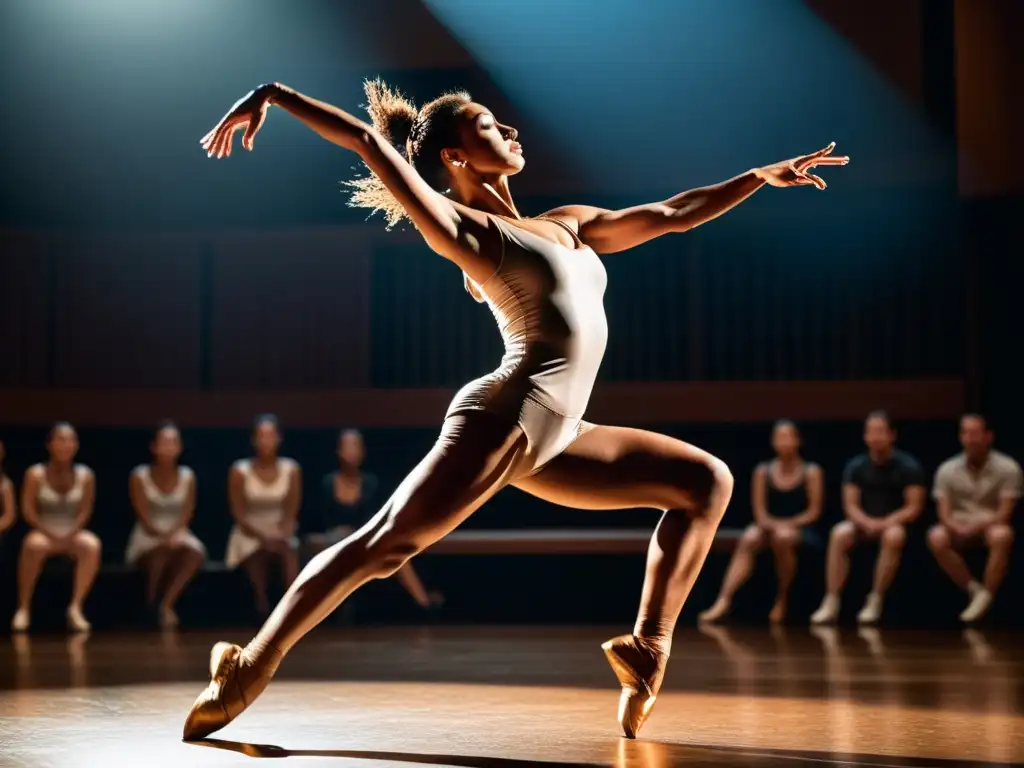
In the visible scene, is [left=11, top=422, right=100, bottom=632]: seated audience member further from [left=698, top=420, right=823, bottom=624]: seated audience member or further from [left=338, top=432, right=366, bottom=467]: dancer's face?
[left=698, top=420, right=823, bottom=624]: seated audience member

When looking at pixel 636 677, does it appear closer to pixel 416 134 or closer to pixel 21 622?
pixel 416 134

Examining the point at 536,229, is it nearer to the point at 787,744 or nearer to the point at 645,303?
the point at 787,744

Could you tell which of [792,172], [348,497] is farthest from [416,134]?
[348,497]

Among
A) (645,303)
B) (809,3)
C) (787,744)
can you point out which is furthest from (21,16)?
(787,744)

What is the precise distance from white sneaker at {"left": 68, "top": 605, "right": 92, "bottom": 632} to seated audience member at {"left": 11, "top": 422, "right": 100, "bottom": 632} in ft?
0.40

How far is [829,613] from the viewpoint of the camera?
564cm

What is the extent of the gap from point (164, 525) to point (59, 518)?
49 centimetres

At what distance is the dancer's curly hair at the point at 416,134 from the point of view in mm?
2400

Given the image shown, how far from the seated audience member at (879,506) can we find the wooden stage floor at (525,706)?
121cm

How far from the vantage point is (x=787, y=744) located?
7.33 ft

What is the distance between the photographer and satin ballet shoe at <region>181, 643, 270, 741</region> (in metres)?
2.21

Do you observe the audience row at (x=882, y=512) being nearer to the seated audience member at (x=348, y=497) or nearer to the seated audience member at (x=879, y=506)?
the seated audience member at (x=879, y=506)

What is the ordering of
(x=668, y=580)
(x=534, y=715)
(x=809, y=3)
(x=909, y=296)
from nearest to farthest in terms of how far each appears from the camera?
(x=668, y=580), (x=534, y=715), (x=809, y=3), (x=909, y=296)

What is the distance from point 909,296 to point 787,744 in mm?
5394
